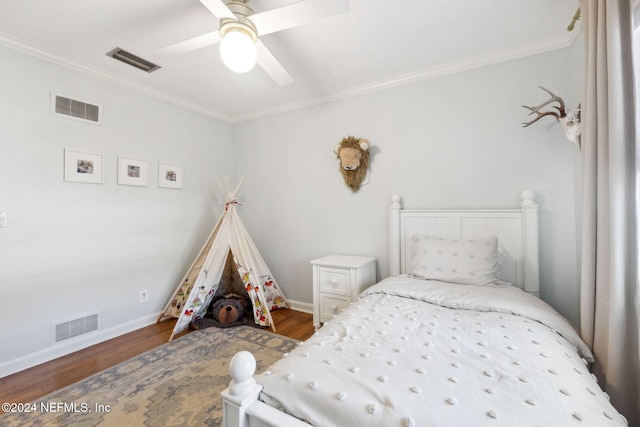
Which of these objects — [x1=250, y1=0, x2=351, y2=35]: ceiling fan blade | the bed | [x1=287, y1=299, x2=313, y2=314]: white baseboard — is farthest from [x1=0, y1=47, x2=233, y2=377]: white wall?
the bed

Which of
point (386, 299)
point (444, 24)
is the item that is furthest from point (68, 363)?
point (444, 24)

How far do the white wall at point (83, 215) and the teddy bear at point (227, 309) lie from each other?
61cm

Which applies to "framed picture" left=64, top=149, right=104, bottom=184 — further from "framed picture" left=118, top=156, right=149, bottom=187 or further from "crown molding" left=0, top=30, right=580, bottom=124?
"crown molding" left=0, top=30, right=580, bottom=124

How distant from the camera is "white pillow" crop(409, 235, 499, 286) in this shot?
1966mm

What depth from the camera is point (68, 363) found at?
2156 millimetres

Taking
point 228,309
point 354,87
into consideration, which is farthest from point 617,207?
point 228,309

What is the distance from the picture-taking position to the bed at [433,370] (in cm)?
81

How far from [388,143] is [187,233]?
2490mm

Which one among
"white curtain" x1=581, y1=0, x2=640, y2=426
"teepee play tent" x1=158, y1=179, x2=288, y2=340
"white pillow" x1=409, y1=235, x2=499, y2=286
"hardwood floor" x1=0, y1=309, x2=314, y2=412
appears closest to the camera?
"white curtain" x1=581, y1=0, x2=640, y2=426

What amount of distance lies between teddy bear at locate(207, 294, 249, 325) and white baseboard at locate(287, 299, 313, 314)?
0.56m

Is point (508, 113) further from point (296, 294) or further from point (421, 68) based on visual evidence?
point (296, 294)

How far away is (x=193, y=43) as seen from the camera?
5.49 feet

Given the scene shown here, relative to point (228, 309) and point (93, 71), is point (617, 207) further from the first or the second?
point (93, 71)

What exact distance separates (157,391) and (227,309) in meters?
1.09
